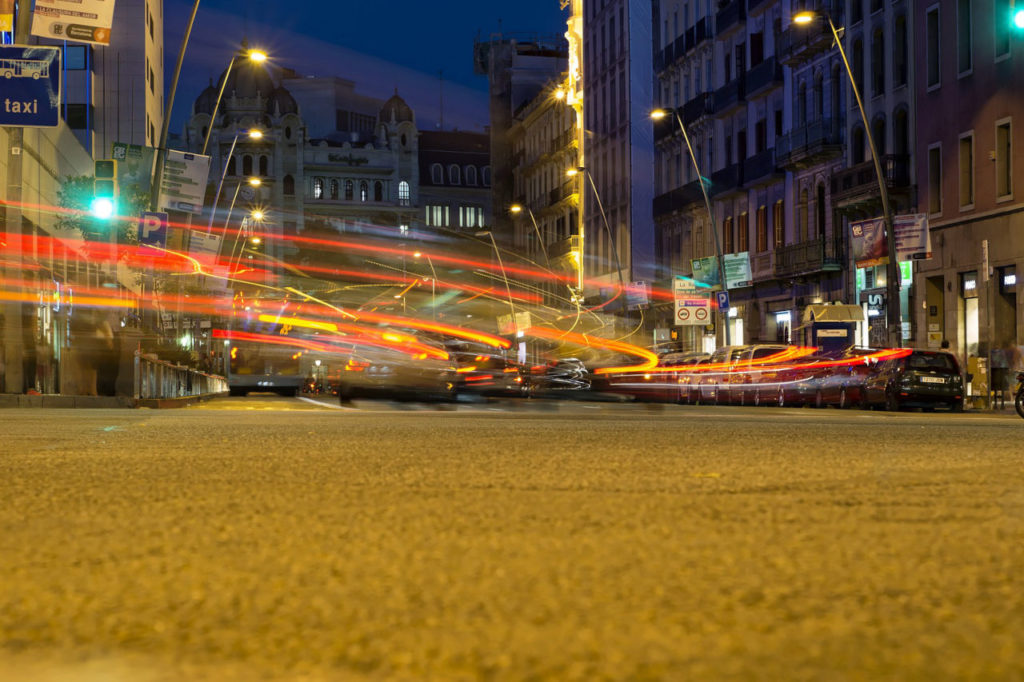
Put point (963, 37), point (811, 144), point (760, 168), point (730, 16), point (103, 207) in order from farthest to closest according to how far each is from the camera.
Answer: point (730, 16), point (760, 168), point (811, 144), point (963, 37), point (103, 207)

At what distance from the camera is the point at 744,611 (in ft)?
13.4

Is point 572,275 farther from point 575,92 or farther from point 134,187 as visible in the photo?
point 134,187

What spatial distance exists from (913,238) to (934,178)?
797cm

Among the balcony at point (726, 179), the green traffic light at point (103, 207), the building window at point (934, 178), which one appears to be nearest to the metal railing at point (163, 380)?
the green traffic light at point (103, 207)

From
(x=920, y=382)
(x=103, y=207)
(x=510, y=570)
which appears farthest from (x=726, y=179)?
(x=510, y=570)

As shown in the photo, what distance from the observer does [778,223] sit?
60.6 metres

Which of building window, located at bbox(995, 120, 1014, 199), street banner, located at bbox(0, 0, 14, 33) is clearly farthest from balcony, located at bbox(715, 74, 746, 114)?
street banner, located at bbox(0, 0, 14, 33)

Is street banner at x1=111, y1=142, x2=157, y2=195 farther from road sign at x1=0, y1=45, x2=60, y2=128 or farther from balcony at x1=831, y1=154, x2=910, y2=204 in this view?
balcony at x1=831, y1=154, x2=910, y2=204

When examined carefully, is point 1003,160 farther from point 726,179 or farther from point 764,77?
point 726,179

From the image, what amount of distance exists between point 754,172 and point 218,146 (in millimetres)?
119922

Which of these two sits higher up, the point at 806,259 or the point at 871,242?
the point at 806,259

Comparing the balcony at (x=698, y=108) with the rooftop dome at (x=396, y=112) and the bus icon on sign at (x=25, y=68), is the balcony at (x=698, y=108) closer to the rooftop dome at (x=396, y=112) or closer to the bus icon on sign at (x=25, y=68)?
the bus icon on sign at (x=25, y=68)

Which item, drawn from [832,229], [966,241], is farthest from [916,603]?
[832,229]

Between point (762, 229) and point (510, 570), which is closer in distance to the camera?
point (510, 570)
